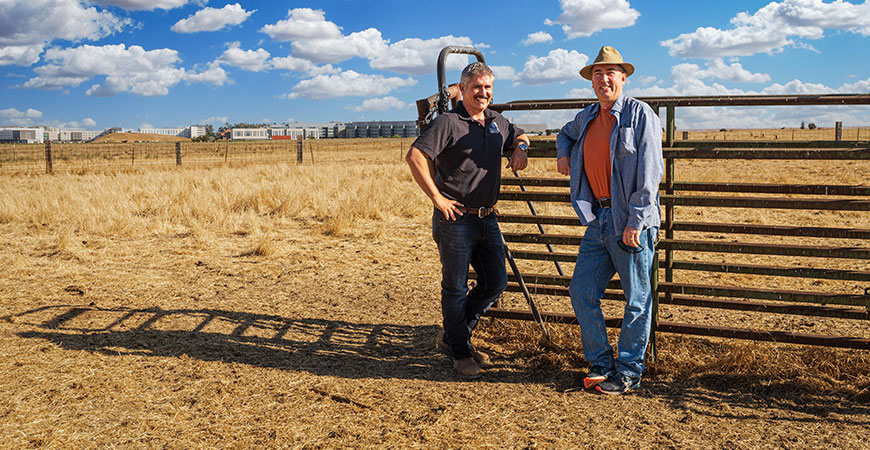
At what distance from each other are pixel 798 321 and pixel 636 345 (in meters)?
2.69

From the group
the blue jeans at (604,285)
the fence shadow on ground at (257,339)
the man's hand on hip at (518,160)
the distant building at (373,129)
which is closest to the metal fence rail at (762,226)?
the man's hand on hip at (518,160)

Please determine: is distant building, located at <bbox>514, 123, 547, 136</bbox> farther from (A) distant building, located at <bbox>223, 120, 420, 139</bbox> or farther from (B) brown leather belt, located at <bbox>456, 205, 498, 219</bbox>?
(A) distant building, located at <bbox>223, 120, 420, 139</bbox>

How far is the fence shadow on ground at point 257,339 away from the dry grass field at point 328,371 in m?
0.02

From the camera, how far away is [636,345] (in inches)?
163

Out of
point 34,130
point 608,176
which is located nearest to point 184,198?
point 608,176

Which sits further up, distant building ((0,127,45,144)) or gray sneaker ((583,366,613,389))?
distant building ((0,127,45,144))

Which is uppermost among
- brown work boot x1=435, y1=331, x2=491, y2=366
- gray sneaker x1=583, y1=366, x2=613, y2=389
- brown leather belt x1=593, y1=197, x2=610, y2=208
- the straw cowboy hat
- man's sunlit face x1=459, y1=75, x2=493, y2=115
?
the straw cowboy hat

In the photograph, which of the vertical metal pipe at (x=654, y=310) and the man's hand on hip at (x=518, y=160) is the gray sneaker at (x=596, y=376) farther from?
the man's hand on hip at (x=518, y=160)

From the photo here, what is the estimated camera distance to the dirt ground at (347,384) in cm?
376

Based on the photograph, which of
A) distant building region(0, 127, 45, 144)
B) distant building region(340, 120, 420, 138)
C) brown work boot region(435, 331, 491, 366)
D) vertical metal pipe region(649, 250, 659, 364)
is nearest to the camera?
vertical metal pipe region(649, 250, 659, 364)

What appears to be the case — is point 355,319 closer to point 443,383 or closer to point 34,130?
point 443,383

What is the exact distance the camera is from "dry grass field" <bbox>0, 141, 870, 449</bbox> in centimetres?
379

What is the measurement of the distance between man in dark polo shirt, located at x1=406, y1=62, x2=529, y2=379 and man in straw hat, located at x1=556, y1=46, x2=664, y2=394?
0.52 metres

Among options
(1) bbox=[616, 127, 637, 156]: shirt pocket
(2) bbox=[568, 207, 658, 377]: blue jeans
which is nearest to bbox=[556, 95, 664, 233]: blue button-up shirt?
(1) bbox=[616, 127, 637, 156]: shirt pocket
